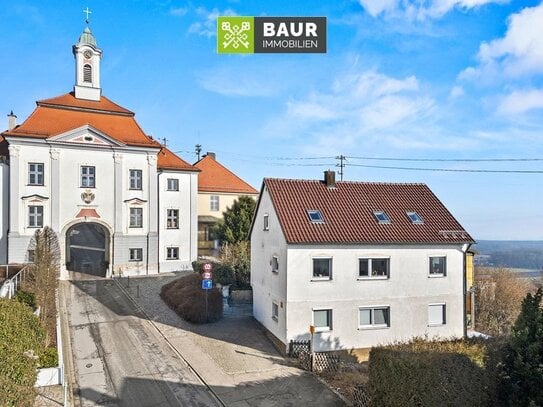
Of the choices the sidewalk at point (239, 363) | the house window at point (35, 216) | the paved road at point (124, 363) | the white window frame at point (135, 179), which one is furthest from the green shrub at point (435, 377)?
the house window at point (35, 216)

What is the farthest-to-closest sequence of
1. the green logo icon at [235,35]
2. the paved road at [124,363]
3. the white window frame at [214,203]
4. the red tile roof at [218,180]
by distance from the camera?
1. the red tile roof at [218,180]
2. the white window frame at [214,203]
3. the green logo icon at [235,35]
4. the paved road at [124,363]

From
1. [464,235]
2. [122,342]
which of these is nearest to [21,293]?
[122,342]

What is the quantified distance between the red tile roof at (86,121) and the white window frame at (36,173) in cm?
226

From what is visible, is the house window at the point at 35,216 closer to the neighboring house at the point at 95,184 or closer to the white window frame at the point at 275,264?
the neighboring house at the point at 95,184

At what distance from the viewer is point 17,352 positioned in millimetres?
9914

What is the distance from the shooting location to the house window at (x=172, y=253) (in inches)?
1405

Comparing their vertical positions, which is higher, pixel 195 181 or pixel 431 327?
pixel 195 181

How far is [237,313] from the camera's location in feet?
80.9

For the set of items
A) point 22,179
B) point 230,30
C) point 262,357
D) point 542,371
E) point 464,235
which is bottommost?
point 262,357

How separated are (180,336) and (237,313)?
5.37 meters

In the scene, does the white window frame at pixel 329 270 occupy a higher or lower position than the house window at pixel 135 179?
lower

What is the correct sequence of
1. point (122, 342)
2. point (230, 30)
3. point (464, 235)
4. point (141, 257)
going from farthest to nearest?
point (141, 257)
point (464, 235)
point (122, 342)
point (230, 30)

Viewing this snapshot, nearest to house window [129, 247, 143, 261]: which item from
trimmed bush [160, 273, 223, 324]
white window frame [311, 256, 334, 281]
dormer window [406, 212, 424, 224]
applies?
trimmed bush [160, 273, 223, 324]

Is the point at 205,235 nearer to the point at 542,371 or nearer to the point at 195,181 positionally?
the point at 195,181
